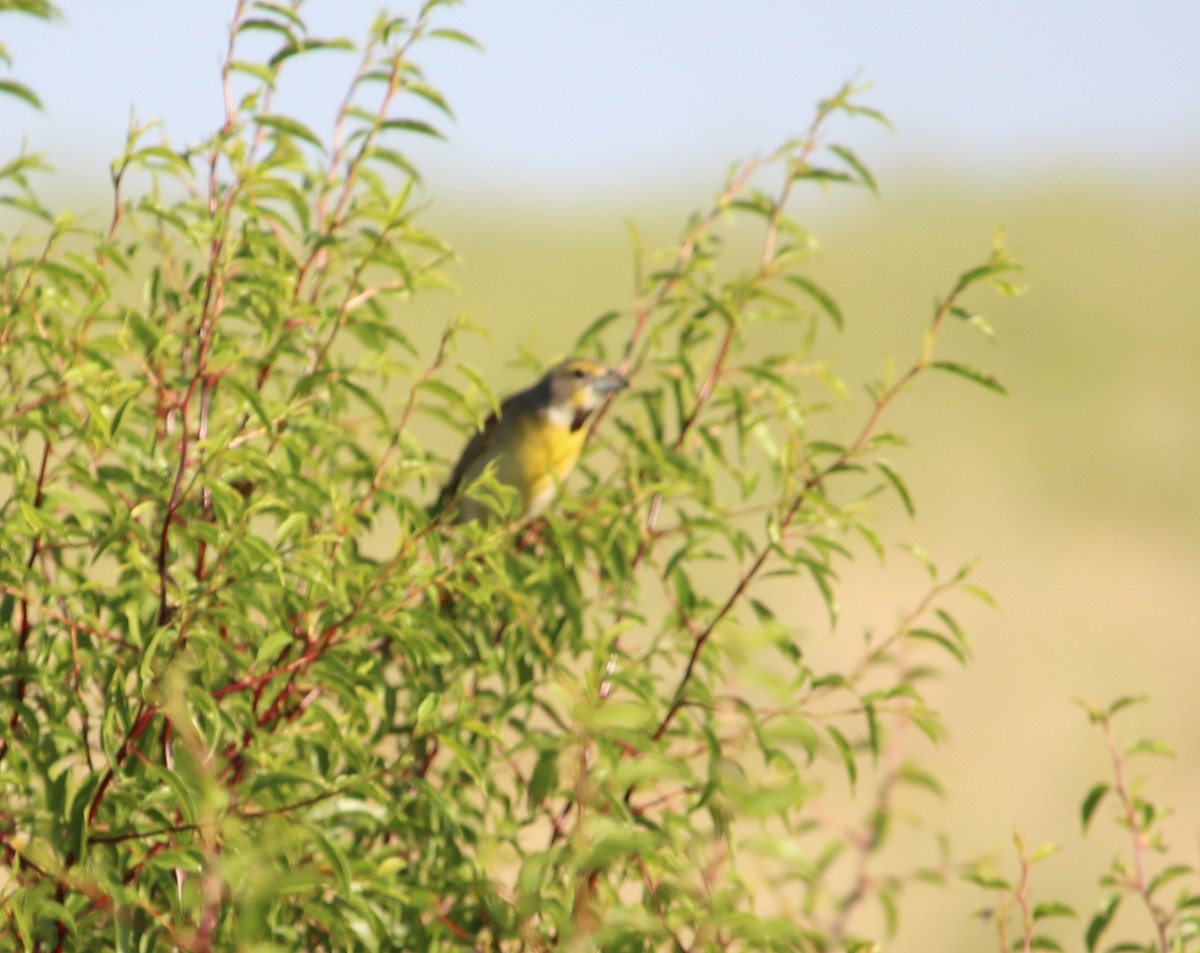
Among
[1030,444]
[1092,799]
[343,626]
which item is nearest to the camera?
[343,626]

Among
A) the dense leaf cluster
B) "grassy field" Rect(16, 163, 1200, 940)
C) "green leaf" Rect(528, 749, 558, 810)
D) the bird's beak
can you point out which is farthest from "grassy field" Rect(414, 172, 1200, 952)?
"green leaf" Rect(528, 749, 558, 810)

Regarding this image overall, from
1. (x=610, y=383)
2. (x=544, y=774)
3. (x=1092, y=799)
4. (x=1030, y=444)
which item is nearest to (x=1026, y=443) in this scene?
(x=1030, y=444)

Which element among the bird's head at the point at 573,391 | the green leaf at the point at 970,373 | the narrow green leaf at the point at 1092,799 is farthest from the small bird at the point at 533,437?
the narrow green leaf at the point at 1092,799

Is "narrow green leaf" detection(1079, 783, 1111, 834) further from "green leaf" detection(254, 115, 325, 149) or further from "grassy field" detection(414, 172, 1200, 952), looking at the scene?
"grassy field" detection(414, 172, 1200, 952)

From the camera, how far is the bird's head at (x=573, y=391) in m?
4.72

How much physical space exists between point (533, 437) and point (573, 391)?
0.30m

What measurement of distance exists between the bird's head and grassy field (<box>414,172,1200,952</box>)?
3358mm

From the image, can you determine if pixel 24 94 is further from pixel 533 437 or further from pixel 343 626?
pixel 533 437

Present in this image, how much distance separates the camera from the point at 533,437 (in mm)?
5352

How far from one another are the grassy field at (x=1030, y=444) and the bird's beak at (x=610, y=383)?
14.8ft

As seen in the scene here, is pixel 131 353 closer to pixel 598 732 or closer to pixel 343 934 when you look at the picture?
pixel 343 934

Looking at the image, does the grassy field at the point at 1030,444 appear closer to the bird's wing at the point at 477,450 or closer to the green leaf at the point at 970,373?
the bird's wing at the point at 477,450

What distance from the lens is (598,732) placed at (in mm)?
2043

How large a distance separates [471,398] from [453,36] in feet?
2.95
